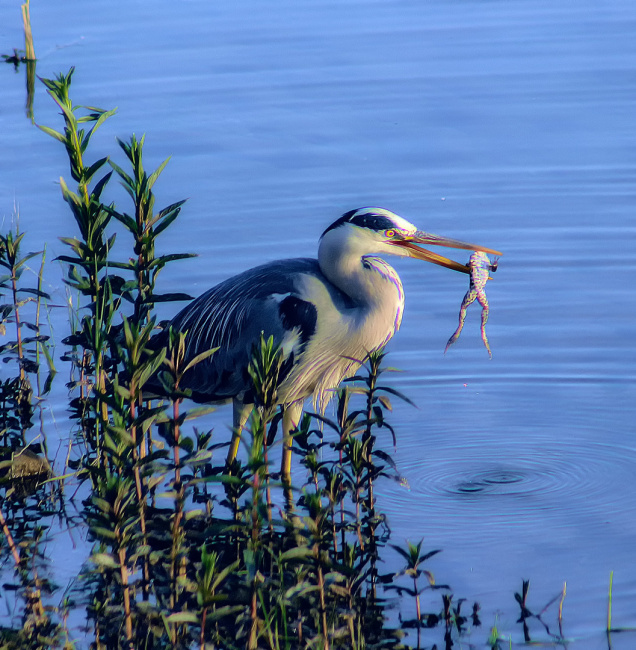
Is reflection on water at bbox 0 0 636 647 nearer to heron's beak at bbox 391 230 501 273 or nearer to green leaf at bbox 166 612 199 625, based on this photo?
heron's beak at bbox 391 230 501 273

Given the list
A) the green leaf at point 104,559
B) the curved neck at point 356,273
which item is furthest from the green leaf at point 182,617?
the curved neck at point 356,273

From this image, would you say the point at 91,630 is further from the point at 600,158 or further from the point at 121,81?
the point at 121,81

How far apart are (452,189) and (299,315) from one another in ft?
12.4

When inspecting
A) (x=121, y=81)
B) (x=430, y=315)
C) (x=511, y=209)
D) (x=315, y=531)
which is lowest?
(x=315, y=531)

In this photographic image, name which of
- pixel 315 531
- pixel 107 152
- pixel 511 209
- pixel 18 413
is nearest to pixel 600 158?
pixel 511 209

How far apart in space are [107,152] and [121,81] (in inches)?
65.6

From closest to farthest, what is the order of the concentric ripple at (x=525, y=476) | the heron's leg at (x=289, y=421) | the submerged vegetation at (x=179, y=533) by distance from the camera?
1. the submerged vegetation at (x=179, y=533)
2. the concentric ripple at (x=525, y=476)
3. the heron's leg at (x=289, y=421)

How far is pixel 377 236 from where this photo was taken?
6012mm

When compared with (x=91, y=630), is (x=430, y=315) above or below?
above

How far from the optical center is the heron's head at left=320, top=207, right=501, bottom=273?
5980 mm

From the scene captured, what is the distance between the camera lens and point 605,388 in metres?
6.91

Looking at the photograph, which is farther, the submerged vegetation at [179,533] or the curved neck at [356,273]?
the curved neck at [356,273]

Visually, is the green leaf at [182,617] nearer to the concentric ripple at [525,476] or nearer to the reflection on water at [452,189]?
the reflection on water at [452,189]

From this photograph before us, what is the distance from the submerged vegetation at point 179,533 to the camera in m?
3.98
